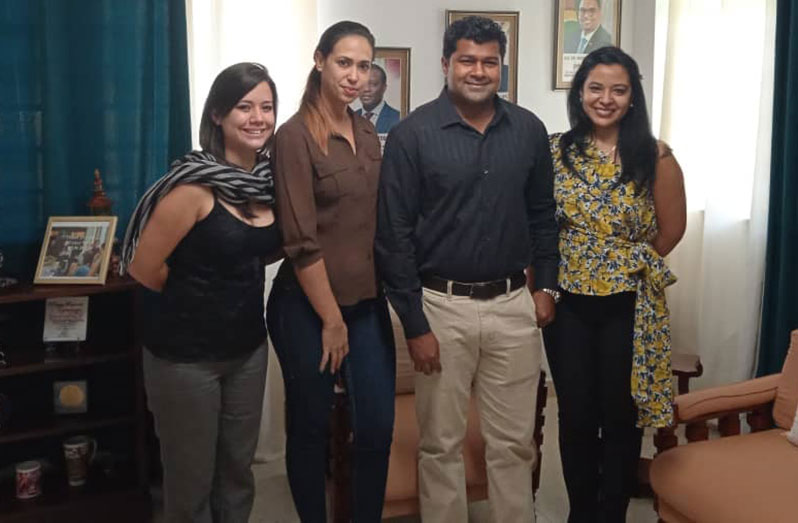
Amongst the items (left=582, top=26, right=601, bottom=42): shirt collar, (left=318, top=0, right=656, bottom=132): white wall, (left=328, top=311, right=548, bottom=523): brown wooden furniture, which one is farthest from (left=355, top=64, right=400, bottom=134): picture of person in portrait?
(left=328, top=311, right=548, bottom=523): brown wooden furniture

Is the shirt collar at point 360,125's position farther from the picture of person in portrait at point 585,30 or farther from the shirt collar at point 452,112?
the picture of person in portrait at point 585,30

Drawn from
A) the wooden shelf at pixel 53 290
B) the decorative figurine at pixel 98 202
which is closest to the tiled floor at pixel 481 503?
the wooden shelf at pixel 53 290

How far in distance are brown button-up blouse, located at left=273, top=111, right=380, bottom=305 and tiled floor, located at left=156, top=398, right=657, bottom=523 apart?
1.08 m

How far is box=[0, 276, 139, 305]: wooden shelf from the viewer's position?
228cm

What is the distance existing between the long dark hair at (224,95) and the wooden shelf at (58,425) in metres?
1.06

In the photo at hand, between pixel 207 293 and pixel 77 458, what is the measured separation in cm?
108

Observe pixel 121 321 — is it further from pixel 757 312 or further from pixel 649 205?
pixel 757 312

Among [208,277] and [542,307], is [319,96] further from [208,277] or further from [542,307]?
[542,307]

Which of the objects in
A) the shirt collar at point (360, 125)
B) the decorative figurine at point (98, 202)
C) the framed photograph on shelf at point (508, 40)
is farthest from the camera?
the framed photograph on shelf at point (508, 40)

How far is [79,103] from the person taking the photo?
2.59 m

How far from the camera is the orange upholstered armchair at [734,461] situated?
1922 millimetres

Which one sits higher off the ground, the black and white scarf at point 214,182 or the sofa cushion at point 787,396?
the black and white scarf at point 214,182

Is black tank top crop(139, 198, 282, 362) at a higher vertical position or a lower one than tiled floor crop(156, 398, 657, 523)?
higher

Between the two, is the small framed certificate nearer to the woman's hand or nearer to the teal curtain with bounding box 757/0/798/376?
the woman's hand
